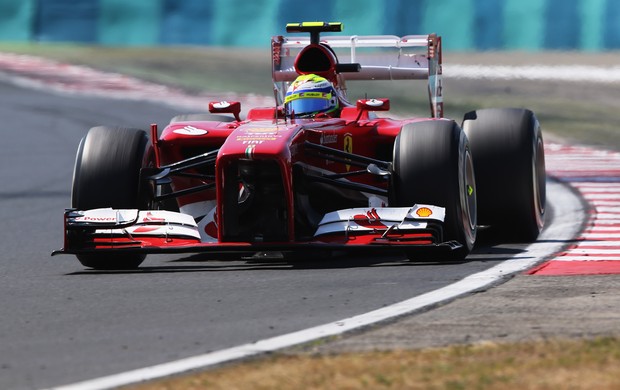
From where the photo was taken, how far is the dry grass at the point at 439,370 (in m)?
5.44

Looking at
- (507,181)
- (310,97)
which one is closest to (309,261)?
(310,97)

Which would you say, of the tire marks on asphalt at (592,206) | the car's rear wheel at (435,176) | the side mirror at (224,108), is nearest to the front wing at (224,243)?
the car's rear wheel at (435,176)

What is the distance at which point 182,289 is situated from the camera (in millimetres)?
8367

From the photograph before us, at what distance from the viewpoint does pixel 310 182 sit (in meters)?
9.92

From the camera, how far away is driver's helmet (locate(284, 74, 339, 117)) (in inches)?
431

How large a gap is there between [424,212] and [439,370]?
3745mm

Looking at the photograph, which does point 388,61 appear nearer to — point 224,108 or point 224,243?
point 224,108

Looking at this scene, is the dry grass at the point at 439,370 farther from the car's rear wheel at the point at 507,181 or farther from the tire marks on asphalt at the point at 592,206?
the car's rear wheel at the point at 507,181

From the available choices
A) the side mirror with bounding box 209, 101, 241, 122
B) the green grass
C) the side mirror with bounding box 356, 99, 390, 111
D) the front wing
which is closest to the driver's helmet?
the side mirror with bounding box 356, 99, 390, 111

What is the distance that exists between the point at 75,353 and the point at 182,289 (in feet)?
6.91

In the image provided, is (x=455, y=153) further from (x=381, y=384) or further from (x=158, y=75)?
(x=158, y=75)

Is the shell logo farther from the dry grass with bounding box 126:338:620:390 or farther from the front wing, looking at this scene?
the dry grass with bounding box 126:338:620:390

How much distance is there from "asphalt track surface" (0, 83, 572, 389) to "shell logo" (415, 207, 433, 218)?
1.10 feet

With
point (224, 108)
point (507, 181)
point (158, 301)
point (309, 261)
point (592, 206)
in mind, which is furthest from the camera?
point (592, 206)
